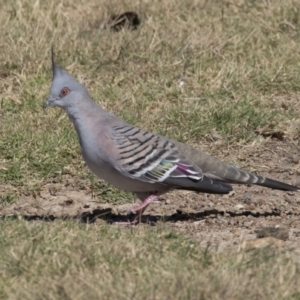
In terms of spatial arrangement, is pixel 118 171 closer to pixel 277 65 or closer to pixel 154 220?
pixel 154 220

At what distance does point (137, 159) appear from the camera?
5.92 meters

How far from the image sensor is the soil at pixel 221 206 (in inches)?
231

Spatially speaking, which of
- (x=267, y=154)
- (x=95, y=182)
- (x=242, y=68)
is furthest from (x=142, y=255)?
(x=242, y=68)

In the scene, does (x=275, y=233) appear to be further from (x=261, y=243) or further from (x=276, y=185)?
(x=276, y=185)

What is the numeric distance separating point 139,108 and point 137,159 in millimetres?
1850

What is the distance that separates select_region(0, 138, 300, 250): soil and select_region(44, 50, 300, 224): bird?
21 centimetres

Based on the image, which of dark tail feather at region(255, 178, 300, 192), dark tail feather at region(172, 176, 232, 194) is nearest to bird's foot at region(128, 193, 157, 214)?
dark tail feather at region(172, 176, 232, 194)

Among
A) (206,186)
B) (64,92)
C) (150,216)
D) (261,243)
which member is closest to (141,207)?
(150,216)

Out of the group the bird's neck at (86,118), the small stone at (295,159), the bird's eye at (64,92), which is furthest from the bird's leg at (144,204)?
the small stone at (295,159)

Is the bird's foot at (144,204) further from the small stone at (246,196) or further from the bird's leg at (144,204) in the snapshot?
the small stone at (246,196)

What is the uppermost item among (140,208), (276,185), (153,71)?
(153,71)

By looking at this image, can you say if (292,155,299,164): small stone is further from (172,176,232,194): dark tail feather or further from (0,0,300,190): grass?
(172,176,232,194): dark tail feather

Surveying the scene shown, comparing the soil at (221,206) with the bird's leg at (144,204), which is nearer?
the soil at (221,206)

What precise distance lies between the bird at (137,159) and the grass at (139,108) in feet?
1.84
